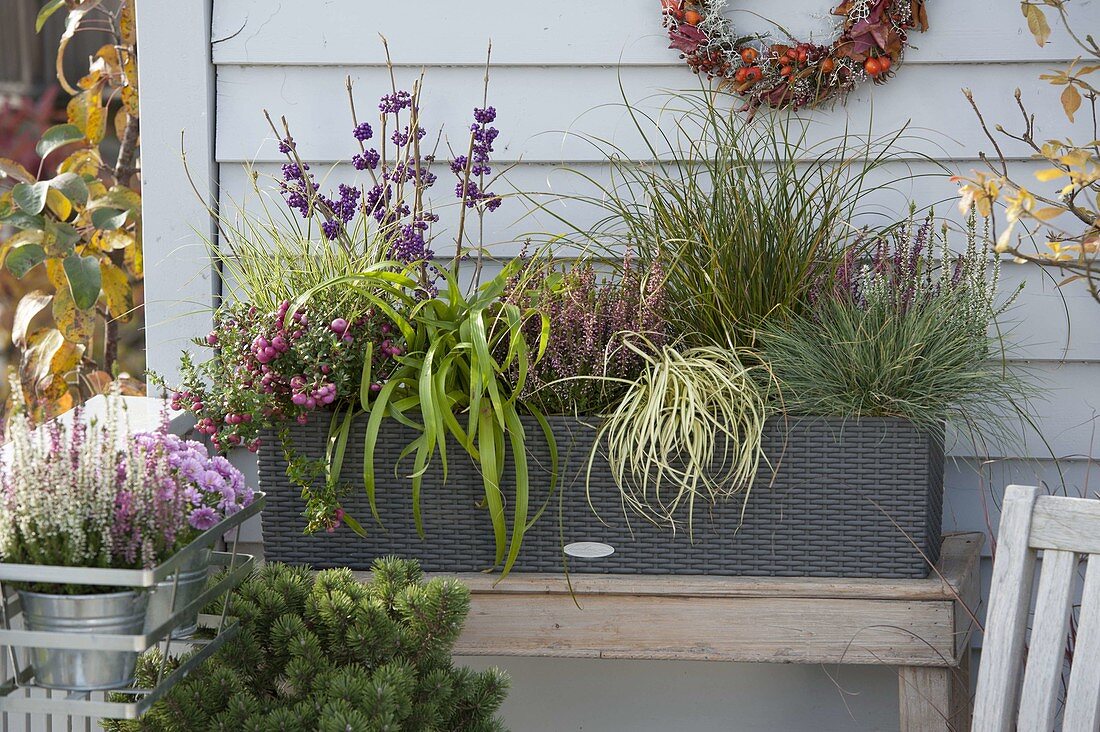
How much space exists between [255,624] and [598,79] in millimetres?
1141

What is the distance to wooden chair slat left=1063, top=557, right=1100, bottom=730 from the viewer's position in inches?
47.6

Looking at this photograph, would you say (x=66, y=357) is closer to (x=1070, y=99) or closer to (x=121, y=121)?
(x=121, y=121)

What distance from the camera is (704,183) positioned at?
75.9 inches

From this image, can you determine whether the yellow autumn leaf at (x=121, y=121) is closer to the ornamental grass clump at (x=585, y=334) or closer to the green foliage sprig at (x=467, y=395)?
the green foliage sprig at (x=467, y=395)

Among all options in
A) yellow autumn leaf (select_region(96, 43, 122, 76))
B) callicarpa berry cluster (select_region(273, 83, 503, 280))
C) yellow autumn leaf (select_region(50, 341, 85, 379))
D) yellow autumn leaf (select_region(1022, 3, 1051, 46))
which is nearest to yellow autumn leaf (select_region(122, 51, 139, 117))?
yellow autumn leaf (select_region(96, 43, 122, 76))

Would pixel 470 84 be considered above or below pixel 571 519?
above

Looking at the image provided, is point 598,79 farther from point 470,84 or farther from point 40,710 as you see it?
point 40,710

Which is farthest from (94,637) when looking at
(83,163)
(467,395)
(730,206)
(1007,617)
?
(83,163)

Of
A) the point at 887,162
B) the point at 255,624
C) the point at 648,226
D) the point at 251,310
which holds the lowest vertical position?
the point at 255,624

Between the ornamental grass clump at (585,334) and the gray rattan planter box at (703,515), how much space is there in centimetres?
6

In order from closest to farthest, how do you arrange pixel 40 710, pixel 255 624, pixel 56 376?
pixel 40 710 < pixel 255 624 < pixel 56 376

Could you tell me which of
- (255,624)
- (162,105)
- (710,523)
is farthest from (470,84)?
(255,624)

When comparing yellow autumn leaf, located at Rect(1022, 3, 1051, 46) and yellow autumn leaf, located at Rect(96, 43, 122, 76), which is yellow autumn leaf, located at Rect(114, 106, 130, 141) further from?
yellow autumn leaf, located at Rect(1022, 3, 1051, 46)

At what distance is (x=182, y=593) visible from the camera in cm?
126
